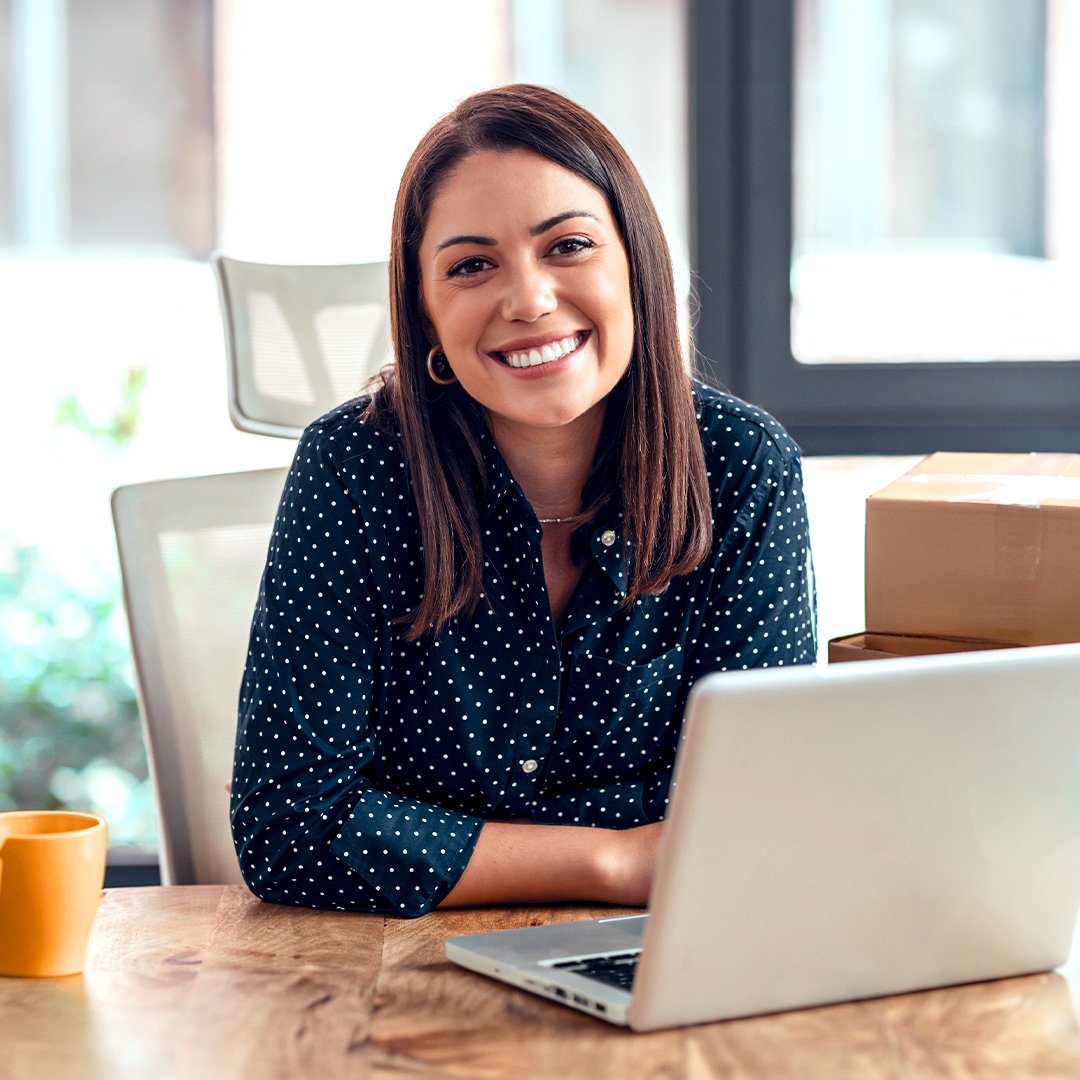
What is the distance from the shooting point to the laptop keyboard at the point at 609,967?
3.05ft

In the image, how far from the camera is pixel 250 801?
1.29 meters

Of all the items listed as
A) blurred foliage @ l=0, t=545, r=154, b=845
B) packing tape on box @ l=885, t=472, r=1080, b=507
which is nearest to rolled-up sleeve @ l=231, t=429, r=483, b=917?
packing tape on box @ l=885, t=472, r=1080, b=507

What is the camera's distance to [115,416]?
242cm

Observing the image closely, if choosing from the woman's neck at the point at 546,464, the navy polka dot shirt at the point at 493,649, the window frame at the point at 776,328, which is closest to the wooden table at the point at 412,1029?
the navy polka dot shirt at the point at 493,649

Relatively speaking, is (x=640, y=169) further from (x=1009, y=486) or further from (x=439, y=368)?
(x=1009, y=486)

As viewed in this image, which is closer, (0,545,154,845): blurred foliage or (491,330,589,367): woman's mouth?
(491,330,589,367): woman's mouth

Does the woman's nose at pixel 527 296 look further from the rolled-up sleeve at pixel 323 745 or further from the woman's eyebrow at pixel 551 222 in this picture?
the rolled-up sleeve at pixel 323 745

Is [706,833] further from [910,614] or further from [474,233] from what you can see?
[474,233]

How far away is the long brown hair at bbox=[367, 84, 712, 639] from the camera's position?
1.39 metres

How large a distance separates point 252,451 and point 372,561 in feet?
3.66

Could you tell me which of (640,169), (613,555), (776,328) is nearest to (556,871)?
(613,555)

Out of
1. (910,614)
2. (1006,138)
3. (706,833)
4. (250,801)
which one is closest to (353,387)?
(250,801)

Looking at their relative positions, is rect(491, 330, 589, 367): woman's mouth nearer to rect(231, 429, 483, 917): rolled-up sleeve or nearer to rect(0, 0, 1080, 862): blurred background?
rect(231, 429, 483, 917): rolled-up sleeve

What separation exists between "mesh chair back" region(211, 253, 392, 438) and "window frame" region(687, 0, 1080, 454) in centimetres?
70
